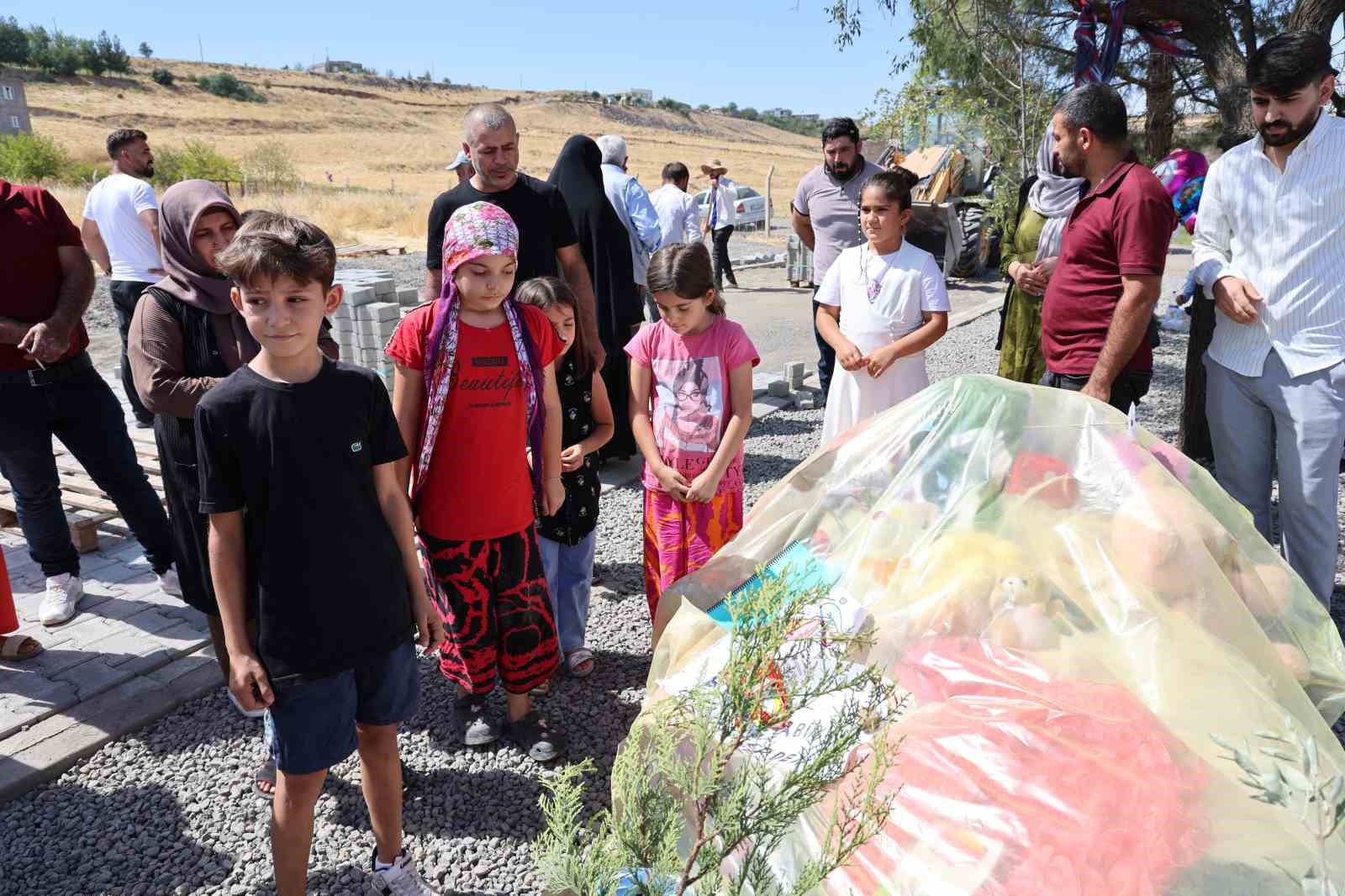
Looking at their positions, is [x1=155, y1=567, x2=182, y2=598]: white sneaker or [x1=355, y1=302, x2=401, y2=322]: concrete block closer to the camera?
[x1=155, y1=567, x2=182, y2=598]: white sneaker

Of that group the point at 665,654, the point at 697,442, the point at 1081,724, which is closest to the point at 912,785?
the point at 1081,724

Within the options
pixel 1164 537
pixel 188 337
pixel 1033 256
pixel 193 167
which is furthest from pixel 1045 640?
pixel 193 167

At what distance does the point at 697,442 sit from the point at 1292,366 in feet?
6.65

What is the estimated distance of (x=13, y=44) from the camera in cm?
5809

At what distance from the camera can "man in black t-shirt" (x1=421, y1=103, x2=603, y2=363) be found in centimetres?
339

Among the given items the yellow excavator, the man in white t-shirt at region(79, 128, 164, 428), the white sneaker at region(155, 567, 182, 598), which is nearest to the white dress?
the white sneaker at region(155, 567, 182, 598)

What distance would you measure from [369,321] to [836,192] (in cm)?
313

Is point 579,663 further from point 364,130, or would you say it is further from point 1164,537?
point 364,130

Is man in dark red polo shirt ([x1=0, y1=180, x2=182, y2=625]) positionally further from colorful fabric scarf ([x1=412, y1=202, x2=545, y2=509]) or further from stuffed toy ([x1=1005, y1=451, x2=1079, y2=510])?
stuffed toy ([x1=1005, y1=451, x2=1079, y2=510])

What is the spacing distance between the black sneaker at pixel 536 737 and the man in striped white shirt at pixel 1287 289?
2653 mm

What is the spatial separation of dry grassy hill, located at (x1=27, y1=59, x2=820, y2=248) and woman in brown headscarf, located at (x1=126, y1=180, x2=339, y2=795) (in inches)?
774

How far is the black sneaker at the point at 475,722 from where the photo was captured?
286 centimetres

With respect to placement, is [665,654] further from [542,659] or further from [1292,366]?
[1292,366]

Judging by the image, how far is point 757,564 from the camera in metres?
2.57
